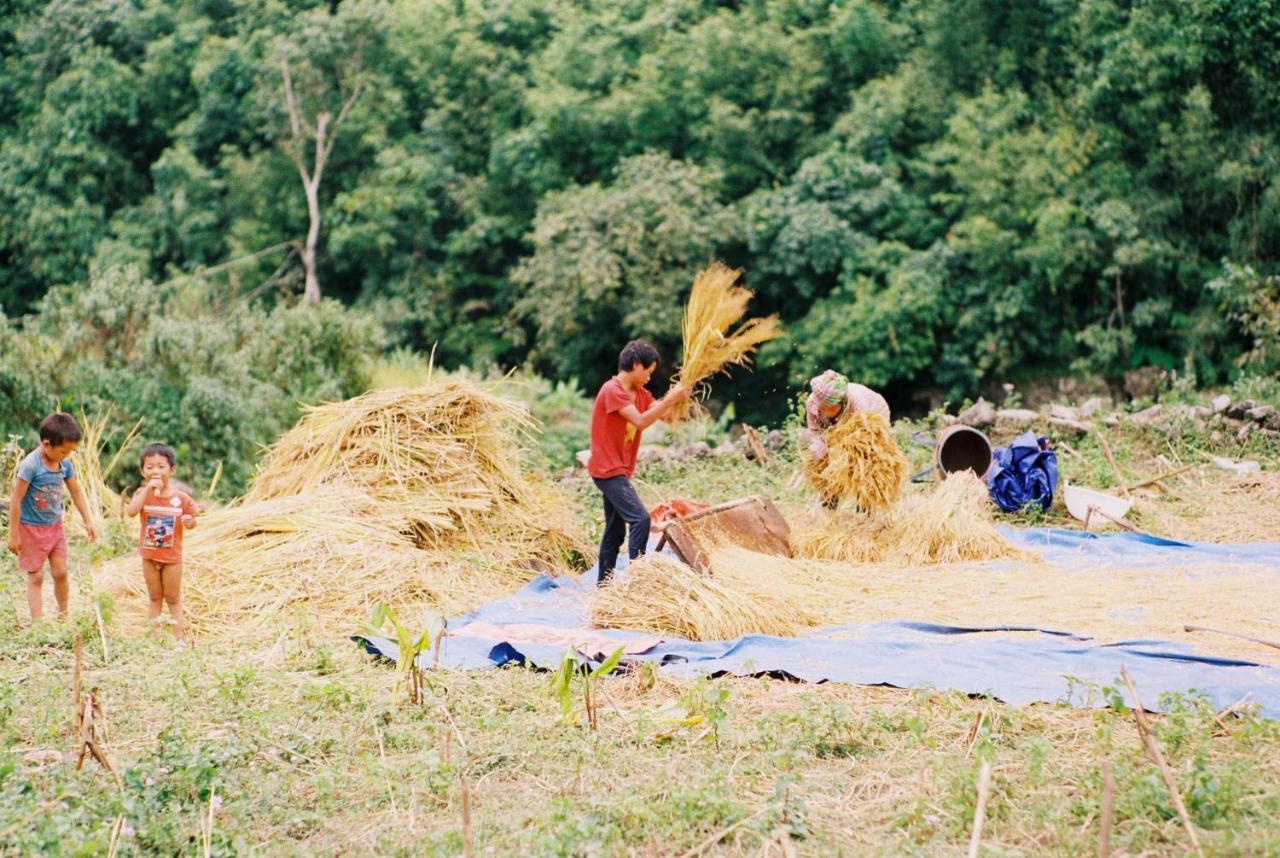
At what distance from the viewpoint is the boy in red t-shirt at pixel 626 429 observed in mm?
6590

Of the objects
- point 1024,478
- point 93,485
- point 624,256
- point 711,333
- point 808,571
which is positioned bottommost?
point 624,256

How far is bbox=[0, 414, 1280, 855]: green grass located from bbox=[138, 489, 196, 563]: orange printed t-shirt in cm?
72

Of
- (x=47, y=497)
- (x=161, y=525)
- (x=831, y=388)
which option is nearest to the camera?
(x=161, y=525)

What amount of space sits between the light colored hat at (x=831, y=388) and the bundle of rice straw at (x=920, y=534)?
0.72 metres

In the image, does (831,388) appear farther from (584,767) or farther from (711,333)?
(584,767)

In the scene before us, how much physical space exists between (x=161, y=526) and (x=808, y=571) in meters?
3.40

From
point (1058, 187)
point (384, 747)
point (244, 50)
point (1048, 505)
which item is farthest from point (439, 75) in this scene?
point (384, 747)

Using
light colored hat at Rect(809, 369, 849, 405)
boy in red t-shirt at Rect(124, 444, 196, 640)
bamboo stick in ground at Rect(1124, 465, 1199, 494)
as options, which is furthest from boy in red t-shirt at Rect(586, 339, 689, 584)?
bamboo stick in ground at Rect(1124, 465, 1199, 494)

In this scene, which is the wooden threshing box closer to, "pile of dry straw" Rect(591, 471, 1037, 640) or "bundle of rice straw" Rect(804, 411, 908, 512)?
"pile of dry straw" Rect(591, 471, 1037, 640)

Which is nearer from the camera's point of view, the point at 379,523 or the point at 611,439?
the point at 611,439

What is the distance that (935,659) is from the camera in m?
5.28

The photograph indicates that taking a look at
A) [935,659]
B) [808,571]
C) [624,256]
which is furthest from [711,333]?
[624,256]

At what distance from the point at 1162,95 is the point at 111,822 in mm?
16214

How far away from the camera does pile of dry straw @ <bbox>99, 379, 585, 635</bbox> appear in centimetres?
643
